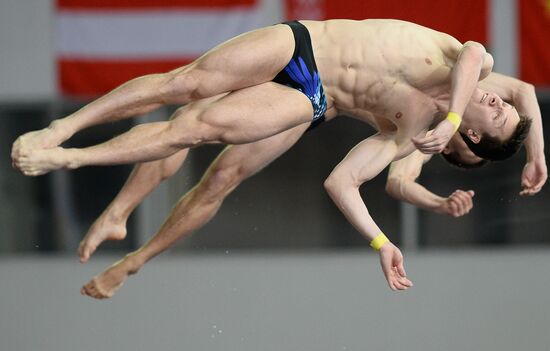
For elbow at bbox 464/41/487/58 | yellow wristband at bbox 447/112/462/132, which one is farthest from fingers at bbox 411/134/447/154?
elbow at bbox 464/41/487/58

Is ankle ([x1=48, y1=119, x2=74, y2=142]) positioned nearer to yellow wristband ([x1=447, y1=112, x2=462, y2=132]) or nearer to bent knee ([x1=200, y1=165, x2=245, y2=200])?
bent knee ([x1=200, y1=165, x2=245, y2=200])

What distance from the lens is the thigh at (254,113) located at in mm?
4820

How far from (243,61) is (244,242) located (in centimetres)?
263

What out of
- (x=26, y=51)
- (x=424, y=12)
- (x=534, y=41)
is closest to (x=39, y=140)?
(x=26, y=51)

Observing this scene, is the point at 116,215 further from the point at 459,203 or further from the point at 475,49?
the point at 475,49

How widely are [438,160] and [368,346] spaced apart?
104cm

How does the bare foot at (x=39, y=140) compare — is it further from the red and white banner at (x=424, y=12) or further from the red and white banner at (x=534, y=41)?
the red and white banner at (x=534, y=41)

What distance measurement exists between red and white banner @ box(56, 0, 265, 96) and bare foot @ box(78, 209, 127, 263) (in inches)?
76.0

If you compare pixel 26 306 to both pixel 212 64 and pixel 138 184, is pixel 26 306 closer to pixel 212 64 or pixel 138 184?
pixel 138 184

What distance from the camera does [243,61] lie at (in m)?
4.81

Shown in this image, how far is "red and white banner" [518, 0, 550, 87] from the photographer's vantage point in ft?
23.2

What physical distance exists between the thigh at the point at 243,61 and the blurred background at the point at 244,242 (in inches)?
90.5

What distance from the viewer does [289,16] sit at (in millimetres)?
7145

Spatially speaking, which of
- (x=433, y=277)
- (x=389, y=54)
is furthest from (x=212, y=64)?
(x=433, y=277)
